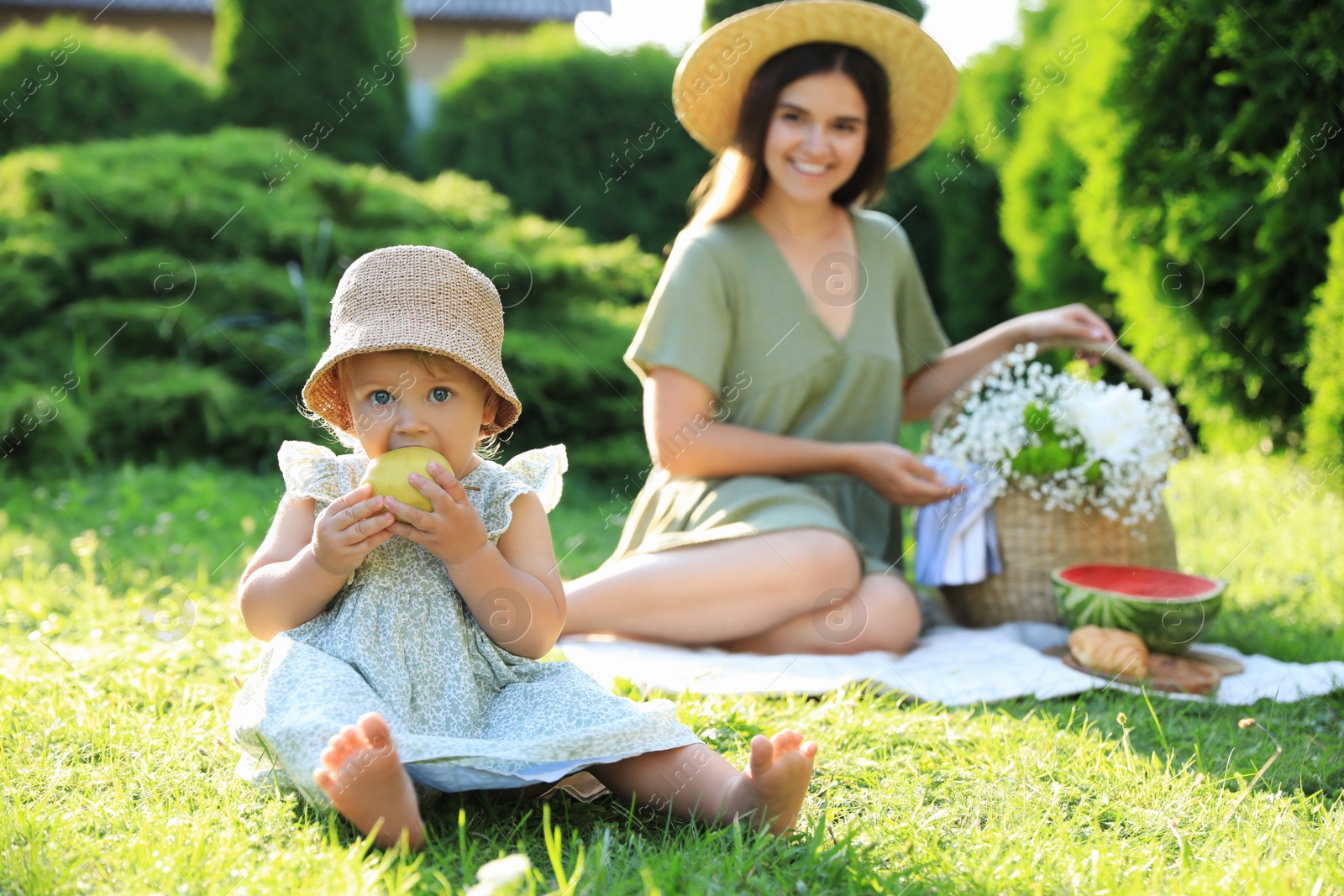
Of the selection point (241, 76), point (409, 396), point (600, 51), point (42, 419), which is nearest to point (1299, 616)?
point (409, 396)

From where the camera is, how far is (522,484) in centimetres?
195

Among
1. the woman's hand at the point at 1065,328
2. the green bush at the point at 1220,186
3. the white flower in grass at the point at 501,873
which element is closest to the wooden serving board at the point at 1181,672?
the woman's hand at the point at 1065,328

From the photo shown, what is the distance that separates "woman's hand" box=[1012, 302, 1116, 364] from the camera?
3.21m

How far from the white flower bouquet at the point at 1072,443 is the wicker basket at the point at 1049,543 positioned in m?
0.03

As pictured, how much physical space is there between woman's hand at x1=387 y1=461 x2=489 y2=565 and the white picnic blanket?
33.1 inches

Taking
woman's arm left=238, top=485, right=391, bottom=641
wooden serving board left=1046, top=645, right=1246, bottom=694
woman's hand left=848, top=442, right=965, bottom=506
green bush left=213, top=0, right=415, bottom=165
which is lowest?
wooden serving board left=1046, top=645, right=1246, bottom=694

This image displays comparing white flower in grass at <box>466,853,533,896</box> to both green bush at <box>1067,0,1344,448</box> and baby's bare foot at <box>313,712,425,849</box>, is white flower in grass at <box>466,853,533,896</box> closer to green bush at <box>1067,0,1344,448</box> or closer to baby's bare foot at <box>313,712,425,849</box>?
baby's bare foot at <box>313,712,425,849</box>

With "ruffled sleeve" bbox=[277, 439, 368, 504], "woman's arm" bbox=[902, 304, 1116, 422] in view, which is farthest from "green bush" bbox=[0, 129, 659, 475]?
"ruffled sleeve" bbox=[277, 439, 368, 504]

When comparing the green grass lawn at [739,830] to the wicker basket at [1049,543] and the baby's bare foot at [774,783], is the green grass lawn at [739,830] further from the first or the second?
the wicker basket at [1049,543]

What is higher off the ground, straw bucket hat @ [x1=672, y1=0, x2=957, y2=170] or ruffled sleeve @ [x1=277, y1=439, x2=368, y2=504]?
straw bucket hat @ [x1=672, y1=0, x2=957, y2=170]

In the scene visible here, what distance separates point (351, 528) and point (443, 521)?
0.45 ft

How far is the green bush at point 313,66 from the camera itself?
320 inches

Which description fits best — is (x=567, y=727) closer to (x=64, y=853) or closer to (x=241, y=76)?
(x=64, y=853)

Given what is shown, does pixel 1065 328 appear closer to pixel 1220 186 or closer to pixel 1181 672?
pixel 1181 672
